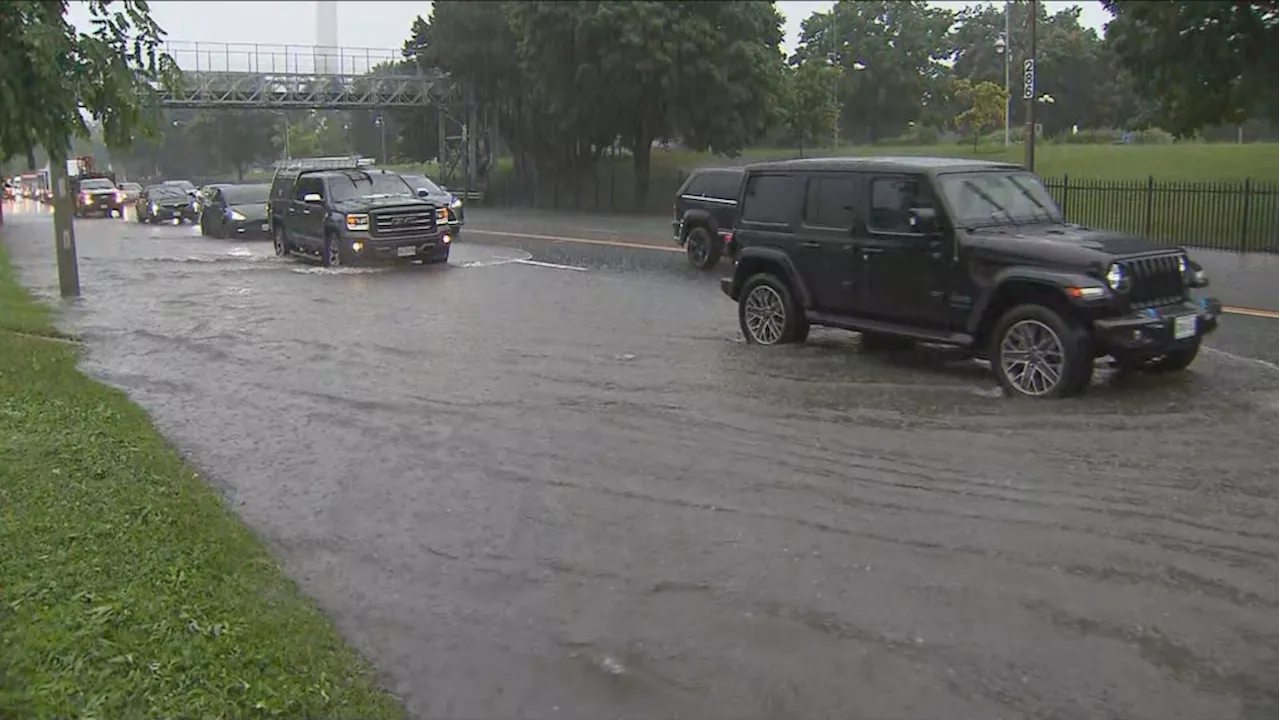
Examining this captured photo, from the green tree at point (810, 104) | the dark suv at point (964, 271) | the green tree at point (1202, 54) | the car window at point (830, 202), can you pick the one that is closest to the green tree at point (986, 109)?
the green tree at point (810, 104)

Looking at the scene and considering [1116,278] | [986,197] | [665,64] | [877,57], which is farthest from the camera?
[877,57]

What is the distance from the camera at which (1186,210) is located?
2655 centimetres

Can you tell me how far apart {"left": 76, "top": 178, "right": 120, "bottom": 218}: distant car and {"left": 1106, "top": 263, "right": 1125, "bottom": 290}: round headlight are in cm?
5640

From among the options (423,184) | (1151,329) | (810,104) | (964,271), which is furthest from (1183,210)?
(810,104)

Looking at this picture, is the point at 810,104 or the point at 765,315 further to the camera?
the point at 810,104

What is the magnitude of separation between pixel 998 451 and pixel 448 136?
184 ft

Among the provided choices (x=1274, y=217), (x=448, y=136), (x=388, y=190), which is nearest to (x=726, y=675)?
(x=388, y=190)

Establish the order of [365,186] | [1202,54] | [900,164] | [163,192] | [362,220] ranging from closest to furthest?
[900,164]
[362,220]
[1202,54]
[365,186]
[163,192]

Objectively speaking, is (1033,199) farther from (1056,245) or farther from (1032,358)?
(1032,358)

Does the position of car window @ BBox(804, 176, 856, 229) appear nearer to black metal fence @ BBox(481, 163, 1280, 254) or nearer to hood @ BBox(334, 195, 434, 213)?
black metal fence @ BBox(481, 163, 1280, 254)

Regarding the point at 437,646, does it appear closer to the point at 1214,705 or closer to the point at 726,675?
the point at 726,675

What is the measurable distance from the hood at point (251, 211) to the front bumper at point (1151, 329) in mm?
29071

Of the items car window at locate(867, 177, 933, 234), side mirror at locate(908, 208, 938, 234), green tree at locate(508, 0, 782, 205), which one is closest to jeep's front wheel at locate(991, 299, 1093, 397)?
side mirror at locate(908, 208, 938, 234)

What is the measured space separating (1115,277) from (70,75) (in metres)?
7.35
